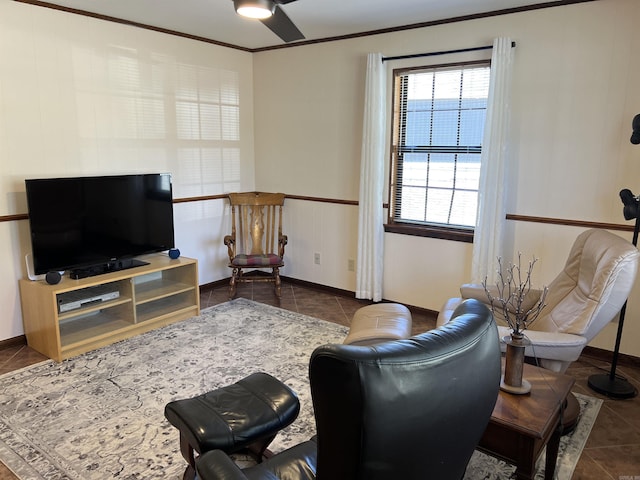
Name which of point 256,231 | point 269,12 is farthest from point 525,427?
point 256,231

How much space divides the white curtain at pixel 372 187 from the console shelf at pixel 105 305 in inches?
63.2

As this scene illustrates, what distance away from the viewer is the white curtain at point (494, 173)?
11.9 feet

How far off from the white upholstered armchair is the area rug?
0.53m

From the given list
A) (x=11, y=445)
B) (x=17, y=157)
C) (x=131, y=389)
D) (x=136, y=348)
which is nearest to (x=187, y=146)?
(x=17, y=157)

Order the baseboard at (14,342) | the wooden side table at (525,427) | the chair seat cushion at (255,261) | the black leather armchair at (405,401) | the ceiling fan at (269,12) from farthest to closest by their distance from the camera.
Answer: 1. the chair seat cushion at (255,261)
2. the baseboard at (14,342)
3. the ceiling fan at (269,12)
4. the wooden side table at (525,427)
5. the black leather armchair at (405,401)

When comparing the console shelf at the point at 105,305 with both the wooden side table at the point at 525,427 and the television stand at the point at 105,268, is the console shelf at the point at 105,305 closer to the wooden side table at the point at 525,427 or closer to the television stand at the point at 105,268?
the television stand at the point at 105,268

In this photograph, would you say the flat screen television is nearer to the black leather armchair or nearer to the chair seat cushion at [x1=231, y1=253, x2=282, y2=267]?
the chair seat cushion at [x1=231, y1=253, x2=282, y2=267]

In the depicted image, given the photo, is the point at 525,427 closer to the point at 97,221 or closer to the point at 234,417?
the point at 234,417

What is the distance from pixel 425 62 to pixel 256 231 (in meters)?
2.40

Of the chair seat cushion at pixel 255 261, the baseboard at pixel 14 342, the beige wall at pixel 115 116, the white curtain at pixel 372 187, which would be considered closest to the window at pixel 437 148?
the white curtain at pixel 372 187

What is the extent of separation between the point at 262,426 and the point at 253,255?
9.79 feet

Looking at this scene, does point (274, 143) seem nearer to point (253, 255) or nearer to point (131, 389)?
point (253, 255)

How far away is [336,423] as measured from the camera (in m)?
1.07

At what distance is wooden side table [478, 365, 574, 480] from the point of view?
176 centimetres
